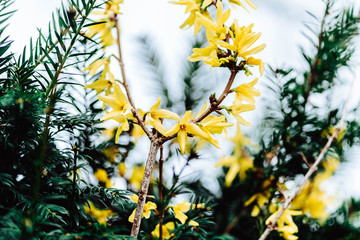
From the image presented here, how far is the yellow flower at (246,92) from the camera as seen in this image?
59 cm

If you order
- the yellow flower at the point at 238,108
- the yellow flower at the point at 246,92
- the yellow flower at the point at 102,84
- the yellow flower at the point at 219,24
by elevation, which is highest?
the yellow flower at the point at 219,24

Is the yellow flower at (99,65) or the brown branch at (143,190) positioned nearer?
the brown branch at (143,190)

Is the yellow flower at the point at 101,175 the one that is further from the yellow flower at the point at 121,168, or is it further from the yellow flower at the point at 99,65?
the yellow flower at the point at 99,65

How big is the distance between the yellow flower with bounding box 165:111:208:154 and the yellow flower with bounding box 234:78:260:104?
111 mm

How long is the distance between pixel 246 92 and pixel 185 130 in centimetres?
14

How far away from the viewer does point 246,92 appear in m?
0.60

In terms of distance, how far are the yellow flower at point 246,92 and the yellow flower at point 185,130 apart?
111mm

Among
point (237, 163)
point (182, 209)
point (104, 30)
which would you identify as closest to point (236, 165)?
point (237, 163)

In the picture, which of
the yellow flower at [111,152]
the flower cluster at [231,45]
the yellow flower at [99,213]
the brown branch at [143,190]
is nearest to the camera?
the brown branch at [143,190]

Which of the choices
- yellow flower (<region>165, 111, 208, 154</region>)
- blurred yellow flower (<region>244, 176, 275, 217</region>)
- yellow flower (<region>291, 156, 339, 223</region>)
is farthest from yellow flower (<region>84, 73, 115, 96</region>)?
yellow flower (<region>291, 156, 339, 223</region>)

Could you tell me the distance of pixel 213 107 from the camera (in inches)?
21.6

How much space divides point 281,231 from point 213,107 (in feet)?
1.04

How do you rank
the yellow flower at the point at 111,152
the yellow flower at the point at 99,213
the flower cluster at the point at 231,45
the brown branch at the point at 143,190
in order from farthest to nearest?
1. the yellow flower at the point at 111,152
2. the yellow flower at the point at 99,213
3. the flower cluster at the point at 231,45
4. the brown branch at the point at 143,190

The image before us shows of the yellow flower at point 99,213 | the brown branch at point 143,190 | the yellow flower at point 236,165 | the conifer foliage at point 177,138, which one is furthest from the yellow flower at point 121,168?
the brown branch at point 143,190
